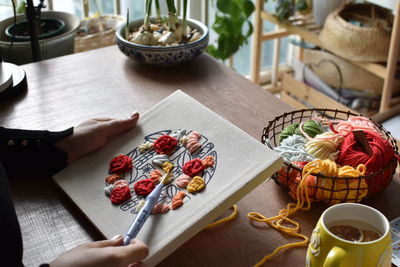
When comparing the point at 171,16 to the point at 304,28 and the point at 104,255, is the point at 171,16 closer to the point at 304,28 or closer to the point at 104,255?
the point at 104,255

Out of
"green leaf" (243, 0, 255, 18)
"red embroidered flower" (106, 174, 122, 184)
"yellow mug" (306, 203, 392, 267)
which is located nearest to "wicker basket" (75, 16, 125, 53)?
"green leaf" (243, 0, 255, 18)

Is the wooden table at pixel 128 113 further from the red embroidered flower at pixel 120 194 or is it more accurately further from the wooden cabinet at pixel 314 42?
the wooden cabinet at pixel 314 42

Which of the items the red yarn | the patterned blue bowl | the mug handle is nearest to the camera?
the mug handle

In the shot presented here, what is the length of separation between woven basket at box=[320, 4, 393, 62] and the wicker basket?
792mm

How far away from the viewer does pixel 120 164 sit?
2.73ft

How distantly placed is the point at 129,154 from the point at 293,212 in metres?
0.29

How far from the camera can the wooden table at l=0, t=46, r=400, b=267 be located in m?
0.73

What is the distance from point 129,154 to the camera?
2.84ft

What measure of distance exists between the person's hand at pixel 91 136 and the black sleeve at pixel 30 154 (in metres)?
0.01

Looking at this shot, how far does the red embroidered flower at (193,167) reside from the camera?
79cm

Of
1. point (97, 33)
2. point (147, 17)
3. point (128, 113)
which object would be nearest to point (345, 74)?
point (97, 33)

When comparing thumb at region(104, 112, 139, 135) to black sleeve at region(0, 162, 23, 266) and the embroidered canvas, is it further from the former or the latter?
black sleeve at region(0, 162, 23, 266)

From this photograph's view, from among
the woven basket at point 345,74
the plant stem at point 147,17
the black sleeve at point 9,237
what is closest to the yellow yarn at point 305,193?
the black sleeve at point 9,237

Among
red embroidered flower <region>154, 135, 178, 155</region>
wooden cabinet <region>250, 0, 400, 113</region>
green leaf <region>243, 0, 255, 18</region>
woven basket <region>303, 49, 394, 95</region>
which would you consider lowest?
woven basket <region>303, 49, 394, 95</region>
